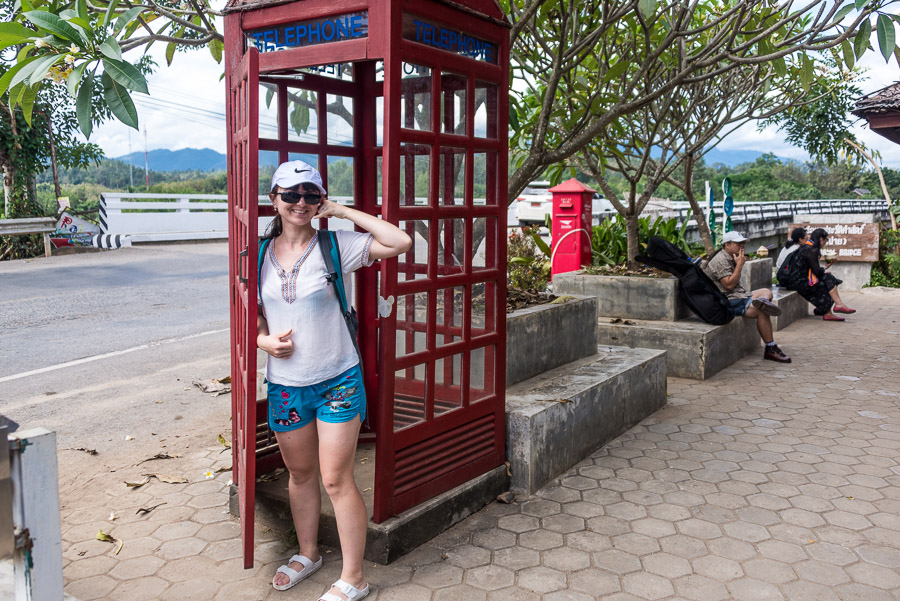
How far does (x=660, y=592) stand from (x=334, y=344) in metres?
1.66

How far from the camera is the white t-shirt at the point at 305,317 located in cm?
295

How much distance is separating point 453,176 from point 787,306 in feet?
24.7

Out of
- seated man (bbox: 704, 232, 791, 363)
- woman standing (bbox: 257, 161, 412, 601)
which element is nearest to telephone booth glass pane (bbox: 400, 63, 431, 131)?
woman standing (bbox: 257, 161, 412, 601)

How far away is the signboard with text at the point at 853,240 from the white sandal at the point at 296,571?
40.3ft

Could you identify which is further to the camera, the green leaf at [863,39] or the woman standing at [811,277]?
the woman standing at [811,277]

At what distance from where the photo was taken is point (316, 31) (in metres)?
3.29

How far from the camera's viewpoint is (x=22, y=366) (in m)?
6.86

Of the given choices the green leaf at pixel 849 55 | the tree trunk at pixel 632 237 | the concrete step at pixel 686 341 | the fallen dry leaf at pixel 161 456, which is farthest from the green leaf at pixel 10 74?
the tree trunk at pixel 632 237

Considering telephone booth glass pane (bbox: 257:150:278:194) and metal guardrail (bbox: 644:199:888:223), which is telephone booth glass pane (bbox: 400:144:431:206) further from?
metal guardrail (bbox: 644:199:888:223)

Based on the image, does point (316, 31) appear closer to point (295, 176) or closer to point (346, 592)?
point (295, 176)

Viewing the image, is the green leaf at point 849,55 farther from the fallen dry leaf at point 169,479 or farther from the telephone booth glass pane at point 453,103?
the fallen dry leaf at point 169,479

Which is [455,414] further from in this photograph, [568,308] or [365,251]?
[568,308]

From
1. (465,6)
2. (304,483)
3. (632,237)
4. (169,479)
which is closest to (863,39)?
(465,6)

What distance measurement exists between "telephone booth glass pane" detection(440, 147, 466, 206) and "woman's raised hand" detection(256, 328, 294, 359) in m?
1.14
